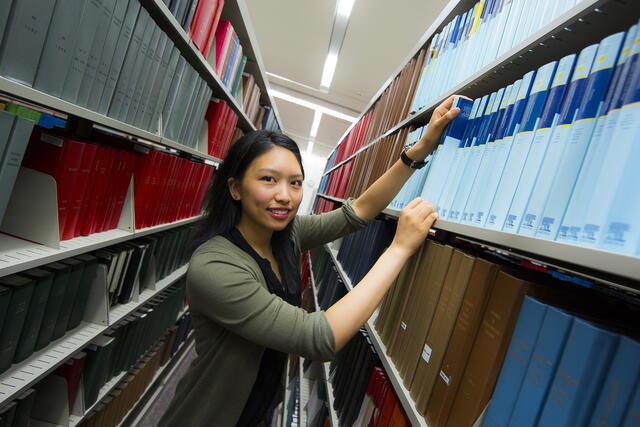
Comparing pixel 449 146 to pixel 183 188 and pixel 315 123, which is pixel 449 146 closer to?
pixel 183 188

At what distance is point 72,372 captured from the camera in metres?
1.43

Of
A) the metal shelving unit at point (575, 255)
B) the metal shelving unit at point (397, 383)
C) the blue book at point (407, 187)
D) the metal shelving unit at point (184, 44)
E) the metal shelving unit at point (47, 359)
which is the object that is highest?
the metal shelving unit at point (184, 44)

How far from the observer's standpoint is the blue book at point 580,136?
0.52m

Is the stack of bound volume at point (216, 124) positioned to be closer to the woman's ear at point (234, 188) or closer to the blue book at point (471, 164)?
the woman's ear at point (234, 188)

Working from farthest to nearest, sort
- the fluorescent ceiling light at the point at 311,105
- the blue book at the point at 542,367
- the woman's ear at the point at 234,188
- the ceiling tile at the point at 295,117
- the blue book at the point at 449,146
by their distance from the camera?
the ceiling tile at the point at 295,117
the fluorescent ceiling light at the point at 311,105
the woman's ear at the point at 234,188
the blue book at the point at 449,146
the blue book at the point at 542,367

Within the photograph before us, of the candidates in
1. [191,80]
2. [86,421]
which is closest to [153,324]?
[86,421]

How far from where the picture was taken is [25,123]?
86cm

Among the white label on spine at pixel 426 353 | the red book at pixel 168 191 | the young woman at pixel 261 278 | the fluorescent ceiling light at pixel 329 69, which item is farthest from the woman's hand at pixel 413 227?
the fluorescent ceiling light at pixel 329 69

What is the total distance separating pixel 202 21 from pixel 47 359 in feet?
4.97

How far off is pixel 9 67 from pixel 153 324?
5.60ft

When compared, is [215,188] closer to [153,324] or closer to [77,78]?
[77,78]

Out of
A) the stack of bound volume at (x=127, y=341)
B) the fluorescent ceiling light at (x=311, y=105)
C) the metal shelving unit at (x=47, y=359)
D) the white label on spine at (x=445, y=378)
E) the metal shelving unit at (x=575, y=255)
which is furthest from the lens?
the fluorescent ceiling light at (x=311, y=105)

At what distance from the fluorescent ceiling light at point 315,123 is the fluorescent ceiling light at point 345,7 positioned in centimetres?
357

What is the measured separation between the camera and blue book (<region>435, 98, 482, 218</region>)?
857 mm
